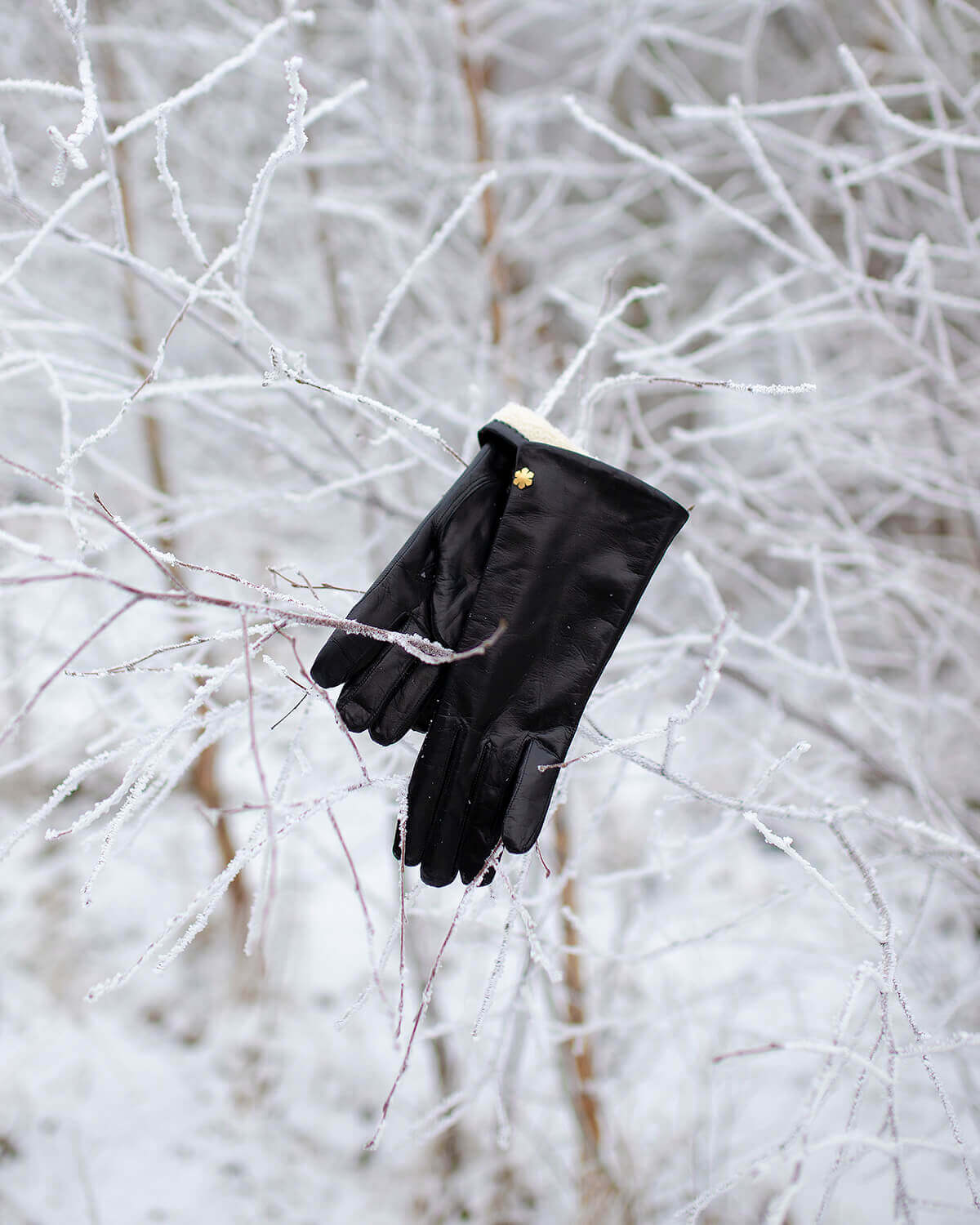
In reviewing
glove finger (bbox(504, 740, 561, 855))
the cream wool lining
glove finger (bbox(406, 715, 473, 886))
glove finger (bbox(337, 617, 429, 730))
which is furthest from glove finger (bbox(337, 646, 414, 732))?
the cream wool lining

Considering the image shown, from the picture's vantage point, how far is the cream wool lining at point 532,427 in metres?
→ 1.25

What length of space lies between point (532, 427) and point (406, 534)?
6.69 feet

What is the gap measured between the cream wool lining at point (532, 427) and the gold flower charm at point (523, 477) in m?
0.06

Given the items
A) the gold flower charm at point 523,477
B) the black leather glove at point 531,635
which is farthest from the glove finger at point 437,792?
the gold flower charm at point 523,477

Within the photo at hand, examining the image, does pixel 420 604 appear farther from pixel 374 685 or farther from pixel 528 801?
pixel 528 801

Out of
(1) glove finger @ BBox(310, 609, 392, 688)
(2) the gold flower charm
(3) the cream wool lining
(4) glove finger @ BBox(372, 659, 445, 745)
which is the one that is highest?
(3) the cream wool lining

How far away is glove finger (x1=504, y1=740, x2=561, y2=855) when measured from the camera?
1.19 metres

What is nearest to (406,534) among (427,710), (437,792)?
(427,710)

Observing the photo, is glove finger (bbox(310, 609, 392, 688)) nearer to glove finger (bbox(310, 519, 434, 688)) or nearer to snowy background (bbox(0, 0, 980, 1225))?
glove finger (bbox(310, 519, 434, 688))

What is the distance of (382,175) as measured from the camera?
150 inches

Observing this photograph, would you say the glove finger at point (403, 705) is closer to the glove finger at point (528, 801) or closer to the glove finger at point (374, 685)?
the glove finger at point (374, 685)

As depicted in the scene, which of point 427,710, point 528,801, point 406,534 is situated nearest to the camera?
point 528,801

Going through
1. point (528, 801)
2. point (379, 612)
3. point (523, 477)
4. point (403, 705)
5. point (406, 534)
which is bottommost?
point (528, 801)

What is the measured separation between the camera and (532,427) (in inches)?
49.8
